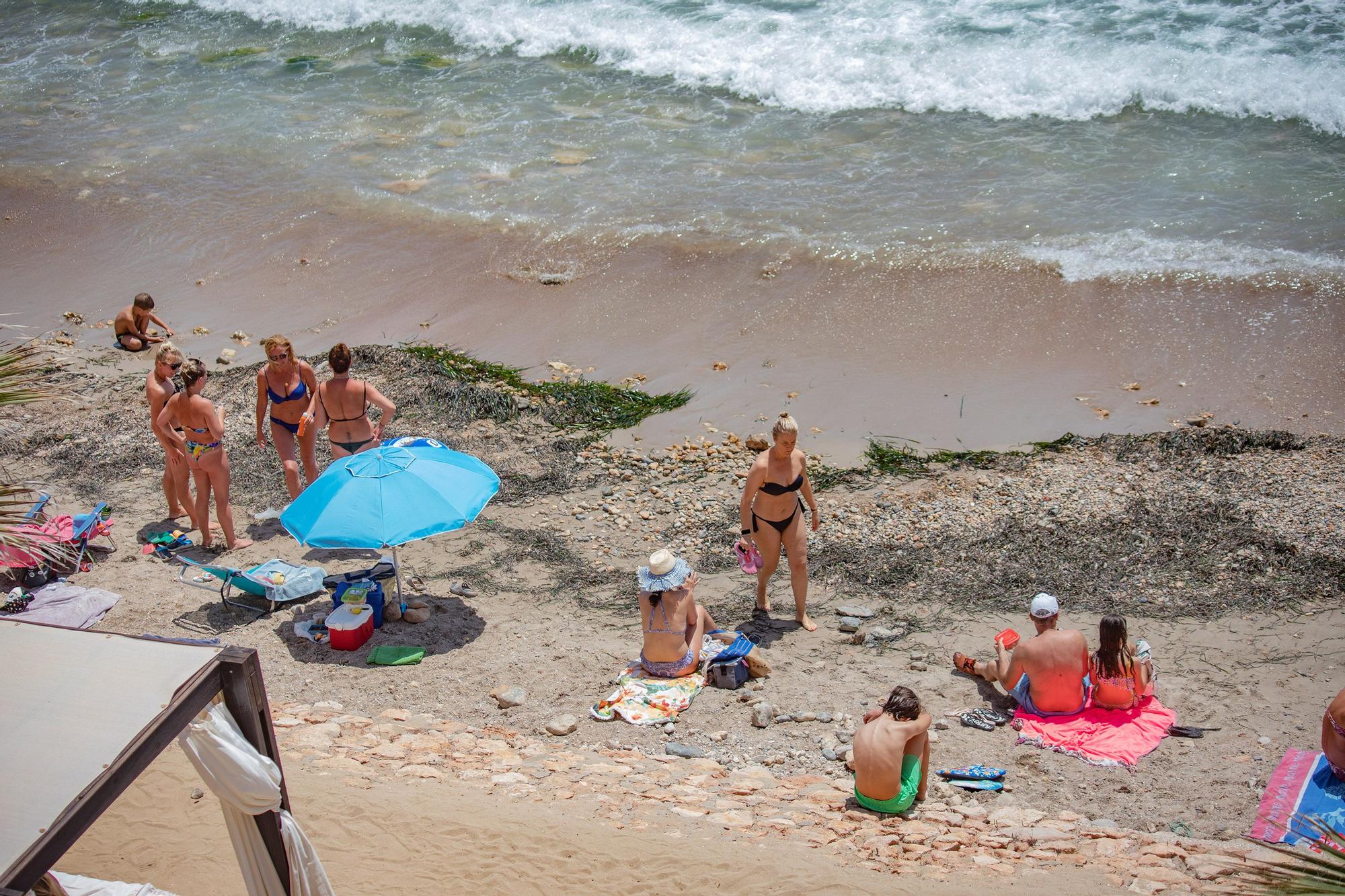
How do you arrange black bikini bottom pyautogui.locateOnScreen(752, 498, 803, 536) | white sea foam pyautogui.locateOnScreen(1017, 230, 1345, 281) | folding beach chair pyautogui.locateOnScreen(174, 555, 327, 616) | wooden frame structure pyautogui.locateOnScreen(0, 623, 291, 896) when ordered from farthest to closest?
white sea foam pyautogui.locateOnScreen(1017, 230, 1345, 281)
folding beach chair pyautogui.locateOnScreen(174, 555, 327, 616)
black bikini bottom pyautogui.locateOnScreen(752, 498, 803, 536)
wooden frame structure pyautogui.locateOnScreen(0, 623, 291, 896)

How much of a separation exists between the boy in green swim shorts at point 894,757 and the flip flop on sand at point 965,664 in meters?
1.26

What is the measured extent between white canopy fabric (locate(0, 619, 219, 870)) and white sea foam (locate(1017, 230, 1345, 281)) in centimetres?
1086

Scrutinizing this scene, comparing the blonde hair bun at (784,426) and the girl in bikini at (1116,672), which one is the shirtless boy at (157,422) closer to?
the blonde hair bun at (784,426)

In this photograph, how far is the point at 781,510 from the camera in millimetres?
7805

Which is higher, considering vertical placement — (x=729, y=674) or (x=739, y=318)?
(x=739, y=318)

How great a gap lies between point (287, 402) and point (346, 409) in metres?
0.59

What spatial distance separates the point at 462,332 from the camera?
506 inches

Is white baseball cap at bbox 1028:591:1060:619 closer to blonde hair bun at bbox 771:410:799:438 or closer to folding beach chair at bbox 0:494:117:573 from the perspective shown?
blonde hair bun at bbox 771:410:799:438

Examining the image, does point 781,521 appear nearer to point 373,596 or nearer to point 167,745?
point 373,596

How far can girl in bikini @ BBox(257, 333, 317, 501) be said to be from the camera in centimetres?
916

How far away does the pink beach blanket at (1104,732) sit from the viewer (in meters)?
6.65

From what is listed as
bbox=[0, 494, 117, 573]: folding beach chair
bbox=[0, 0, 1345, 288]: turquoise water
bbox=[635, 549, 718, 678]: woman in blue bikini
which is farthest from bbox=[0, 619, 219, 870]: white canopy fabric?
bbox=[0, 0, 1345, 288]: turquoise water

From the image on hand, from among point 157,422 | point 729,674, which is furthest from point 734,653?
point 157,422

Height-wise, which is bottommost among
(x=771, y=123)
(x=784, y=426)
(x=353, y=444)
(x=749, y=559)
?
(x=749, y=559)
